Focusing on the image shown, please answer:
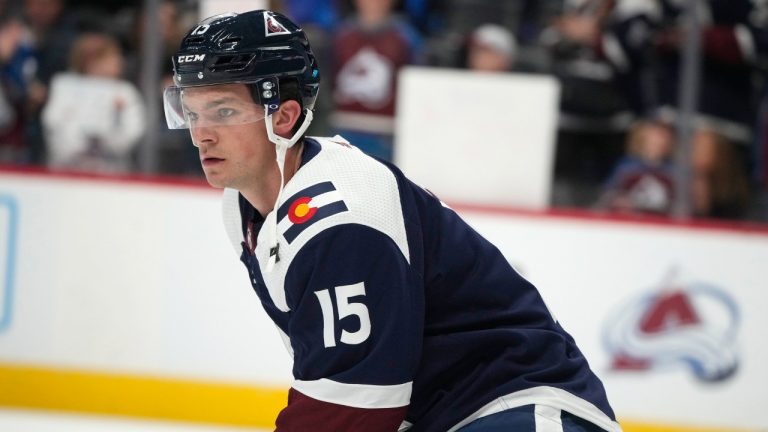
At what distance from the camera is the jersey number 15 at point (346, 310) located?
1.75 meters

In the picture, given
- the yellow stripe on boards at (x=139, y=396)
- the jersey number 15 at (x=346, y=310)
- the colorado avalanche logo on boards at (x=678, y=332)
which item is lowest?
the yellow stripe on boards at (x=139, y=396)

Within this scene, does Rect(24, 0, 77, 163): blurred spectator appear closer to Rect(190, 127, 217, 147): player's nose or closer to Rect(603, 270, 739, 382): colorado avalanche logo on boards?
Rect(603, 270, 739, 382): colorado avalanche logo on boards

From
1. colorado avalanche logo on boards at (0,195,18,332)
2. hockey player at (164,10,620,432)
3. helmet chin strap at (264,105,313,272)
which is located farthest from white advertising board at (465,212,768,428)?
helmet chin strap at (264,105,313,272)

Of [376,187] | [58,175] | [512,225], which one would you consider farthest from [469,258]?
[58,175]

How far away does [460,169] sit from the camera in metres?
4.70

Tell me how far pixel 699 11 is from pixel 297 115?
3169 millimetres

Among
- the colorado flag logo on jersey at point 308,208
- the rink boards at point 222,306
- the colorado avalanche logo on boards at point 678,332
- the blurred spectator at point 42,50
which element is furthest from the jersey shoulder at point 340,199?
the blurred spectator at point 42,50

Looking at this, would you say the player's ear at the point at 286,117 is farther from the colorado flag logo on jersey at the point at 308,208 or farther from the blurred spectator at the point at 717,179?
the blurred spectator at the point at 717,179

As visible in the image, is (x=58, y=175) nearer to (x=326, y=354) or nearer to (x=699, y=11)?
(x=699, y=11)

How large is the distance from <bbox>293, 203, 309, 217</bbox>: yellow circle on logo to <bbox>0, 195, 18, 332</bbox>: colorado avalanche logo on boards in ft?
10.2

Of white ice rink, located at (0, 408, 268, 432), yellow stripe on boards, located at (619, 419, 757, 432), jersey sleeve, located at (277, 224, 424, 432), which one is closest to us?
jersey sleeve, located at (277, 224, 424, 432)

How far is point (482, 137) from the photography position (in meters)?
4.72

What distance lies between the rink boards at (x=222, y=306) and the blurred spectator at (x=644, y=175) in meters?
0.19

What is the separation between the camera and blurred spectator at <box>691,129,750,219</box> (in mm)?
4676
